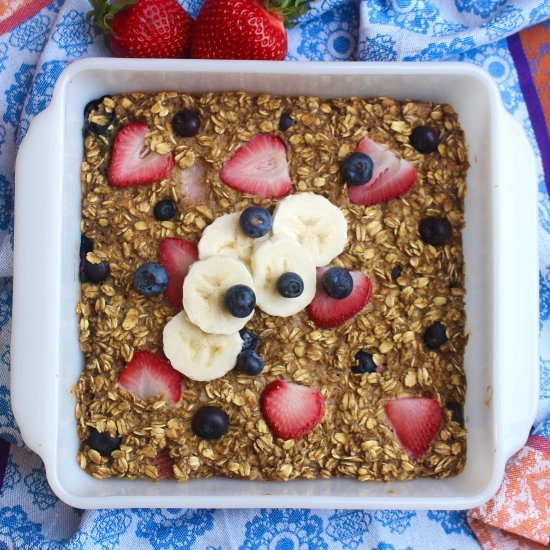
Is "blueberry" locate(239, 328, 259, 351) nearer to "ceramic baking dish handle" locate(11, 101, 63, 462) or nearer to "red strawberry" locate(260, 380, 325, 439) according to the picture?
"red strawberry" locate(260, 380, 325, 439)

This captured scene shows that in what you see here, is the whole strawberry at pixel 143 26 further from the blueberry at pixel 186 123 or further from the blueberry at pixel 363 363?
the blueberry at pixel 363 363

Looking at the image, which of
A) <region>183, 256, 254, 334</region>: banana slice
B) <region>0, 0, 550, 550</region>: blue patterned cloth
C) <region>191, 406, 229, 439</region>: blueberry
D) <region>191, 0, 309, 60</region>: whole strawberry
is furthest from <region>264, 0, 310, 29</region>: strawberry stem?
<region>191, 406, 229, 439</region>: blueberry

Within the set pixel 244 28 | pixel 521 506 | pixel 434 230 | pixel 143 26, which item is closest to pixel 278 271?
pixel 434 230

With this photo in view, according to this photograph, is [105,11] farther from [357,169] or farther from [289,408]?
[289,408]

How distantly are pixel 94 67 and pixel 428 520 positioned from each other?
1.48 m

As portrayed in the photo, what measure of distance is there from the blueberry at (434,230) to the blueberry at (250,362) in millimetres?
516

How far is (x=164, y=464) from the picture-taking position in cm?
210

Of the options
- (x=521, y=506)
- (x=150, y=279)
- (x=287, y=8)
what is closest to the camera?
(x=150, y=279)

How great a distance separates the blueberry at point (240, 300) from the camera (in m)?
1.91

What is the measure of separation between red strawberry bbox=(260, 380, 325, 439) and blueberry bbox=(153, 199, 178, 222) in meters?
0.49

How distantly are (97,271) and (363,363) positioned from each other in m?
0.70

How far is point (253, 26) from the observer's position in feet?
6.86

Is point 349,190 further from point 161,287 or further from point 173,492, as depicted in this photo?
point 173,492

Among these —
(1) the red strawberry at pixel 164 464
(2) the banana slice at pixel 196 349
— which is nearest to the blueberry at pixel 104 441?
(1) the red strawberry at pixel 164 464
